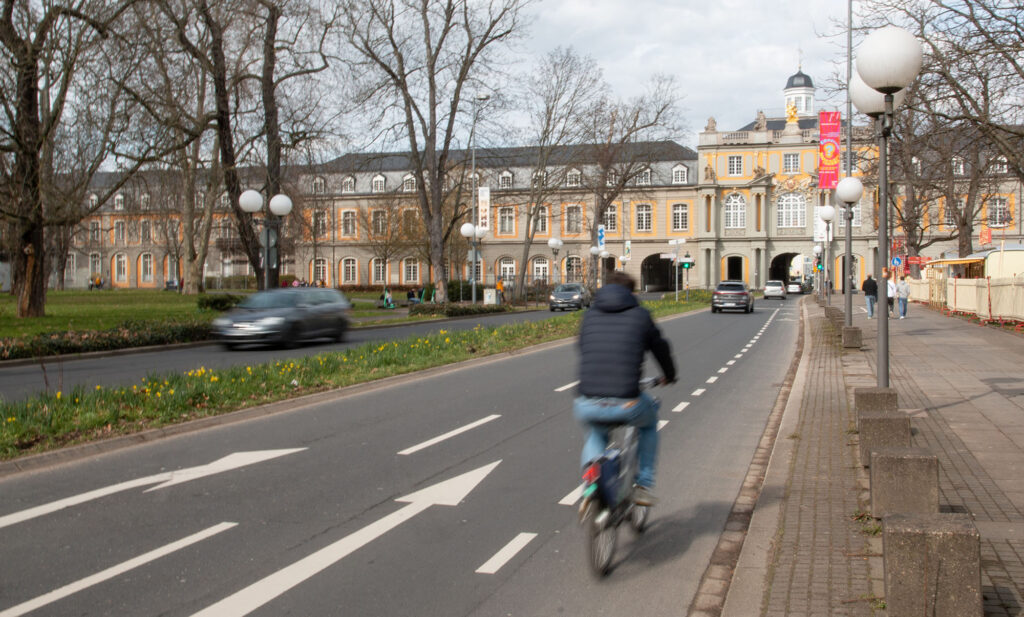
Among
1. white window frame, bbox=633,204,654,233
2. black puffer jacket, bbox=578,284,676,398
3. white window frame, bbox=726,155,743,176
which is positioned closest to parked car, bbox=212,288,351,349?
black puffer jacket, bbox=578,284,676,398

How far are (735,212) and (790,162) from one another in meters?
7.03

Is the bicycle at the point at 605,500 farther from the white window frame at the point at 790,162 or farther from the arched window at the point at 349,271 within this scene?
the arched window at the point at 349,271

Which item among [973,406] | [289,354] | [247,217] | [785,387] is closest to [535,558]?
[973,406]

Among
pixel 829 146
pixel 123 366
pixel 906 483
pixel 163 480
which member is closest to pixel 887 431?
pixel 906 483

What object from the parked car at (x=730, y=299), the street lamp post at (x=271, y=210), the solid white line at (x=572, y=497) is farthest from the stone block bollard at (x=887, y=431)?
the parked car at (x=730, y=299)

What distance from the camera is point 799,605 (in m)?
4.38

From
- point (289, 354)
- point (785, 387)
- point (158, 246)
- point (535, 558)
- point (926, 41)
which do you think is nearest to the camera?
point (535, 558)

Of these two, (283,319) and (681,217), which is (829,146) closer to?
(283,319)

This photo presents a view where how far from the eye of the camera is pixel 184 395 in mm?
10820

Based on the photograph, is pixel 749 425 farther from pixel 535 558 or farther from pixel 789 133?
pixel 789 133

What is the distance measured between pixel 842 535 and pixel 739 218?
85370mm

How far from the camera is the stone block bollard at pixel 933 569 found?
3.86 meters

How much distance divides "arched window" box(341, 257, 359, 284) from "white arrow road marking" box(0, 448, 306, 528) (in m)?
86.3

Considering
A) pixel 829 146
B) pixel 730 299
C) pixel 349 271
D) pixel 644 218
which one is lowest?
pixel 730 299
